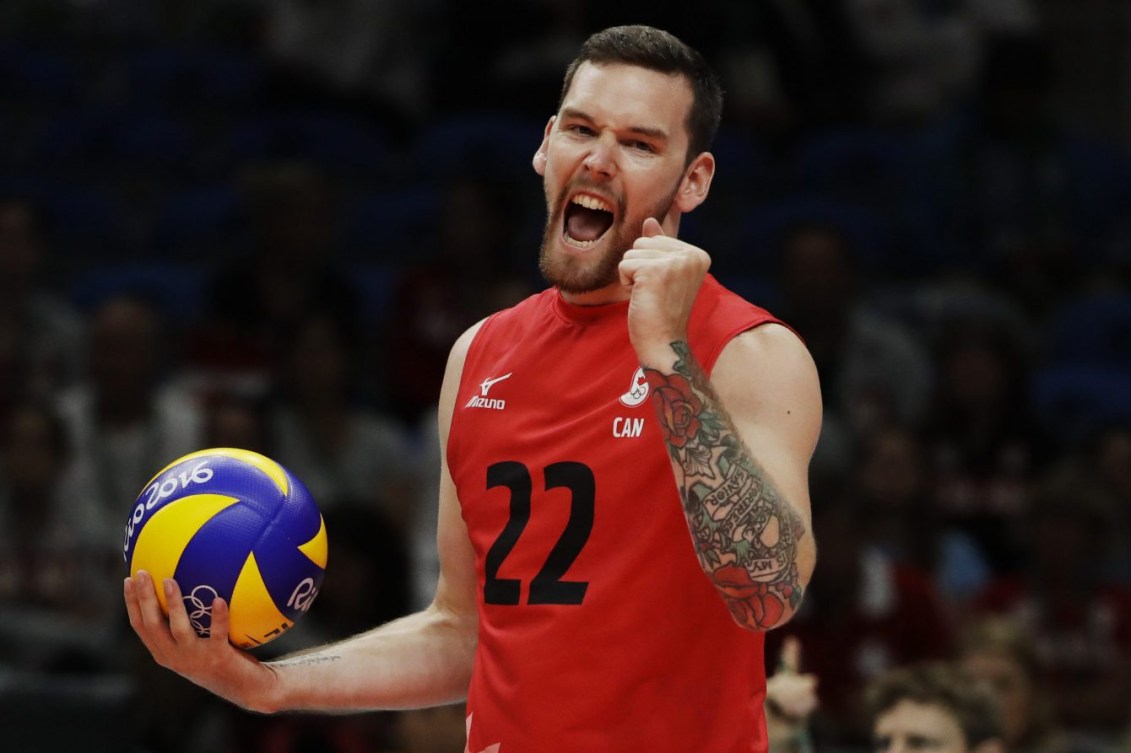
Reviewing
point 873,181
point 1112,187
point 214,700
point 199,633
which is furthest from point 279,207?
point 199,633

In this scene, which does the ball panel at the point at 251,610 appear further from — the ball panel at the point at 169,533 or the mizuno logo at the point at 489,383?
the mizuno logo at the point at 489,383

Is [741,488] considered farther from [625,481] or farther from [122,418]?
[122,418]

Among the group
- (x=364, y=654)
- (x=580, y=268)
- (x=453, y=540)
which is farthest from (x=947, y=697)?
(x=580, y=268)

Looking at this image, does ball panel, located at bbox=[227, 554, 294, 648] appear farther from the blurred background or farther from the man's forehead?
the blurred background

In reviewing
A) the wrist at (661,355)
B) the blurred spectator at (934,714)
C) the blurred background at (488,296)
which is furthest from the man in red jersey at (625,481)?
the blurred background at (488,296)

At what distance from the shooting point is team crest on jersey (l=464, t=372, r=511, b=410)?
386 centimetres

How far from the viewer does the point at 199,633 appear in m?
3.62

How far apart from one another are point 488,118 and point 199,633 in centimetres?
813

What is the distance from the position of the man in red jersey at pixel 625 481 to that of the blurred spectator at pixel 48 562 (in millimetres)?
4541

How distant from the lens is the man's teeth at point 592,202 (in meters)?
3.67

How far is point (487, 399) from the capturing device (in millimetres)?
3891

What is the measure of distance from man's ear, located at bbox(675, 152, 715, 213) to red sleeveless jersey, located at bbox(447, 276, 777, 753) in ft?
0.58

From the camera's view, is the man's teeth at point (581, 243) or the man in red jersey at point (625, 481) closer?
the man in red jersey at point (625, 481)

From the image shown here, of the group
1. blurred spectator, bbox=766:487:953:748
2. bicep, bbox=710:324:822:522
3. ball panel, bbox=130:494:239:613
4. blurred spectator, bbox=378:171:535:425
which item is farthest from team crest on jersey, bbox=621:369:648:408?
blurred spectator, bbox=378:171:535:425
